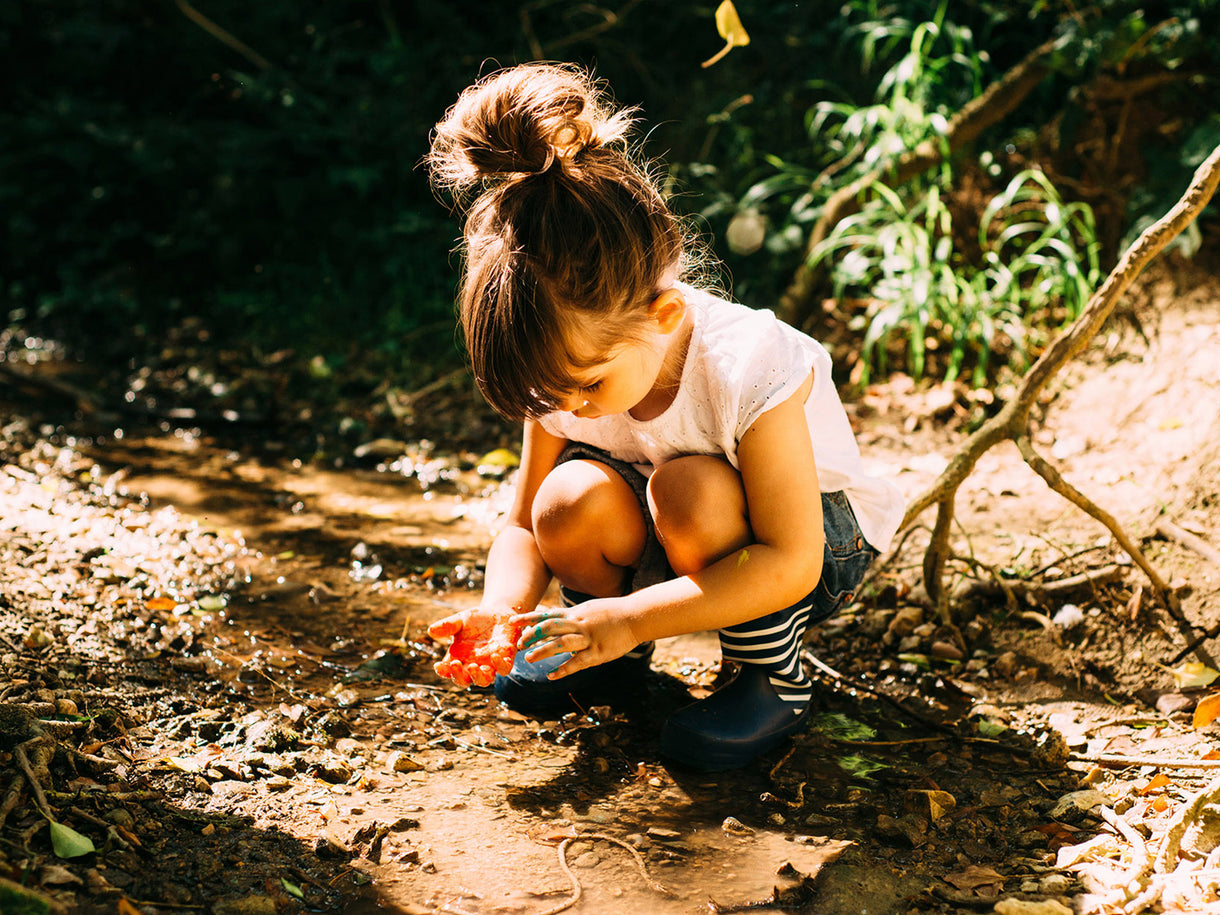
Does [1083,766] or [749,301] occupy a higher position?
[749,301]

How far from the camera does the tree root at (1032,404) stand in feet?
5.98

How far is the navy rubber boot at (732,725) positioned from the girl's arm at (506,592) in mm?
326

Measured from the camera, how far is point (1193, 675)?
1.85m

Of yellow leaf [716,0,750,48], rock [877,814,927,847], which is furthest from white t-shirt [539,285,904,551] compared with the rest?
rock [877,814,927,847]

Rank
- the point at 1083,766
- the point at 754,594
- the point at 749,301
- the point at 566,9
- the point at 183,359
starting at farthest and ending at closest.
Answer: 1. the point at 566,9
2. the point at 183,359
3. the point at 749,301
4. the point at 1083,766
5. the point at 754,594

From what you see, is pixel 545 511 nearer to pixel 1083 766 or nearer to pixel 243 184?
pixel 1083 766

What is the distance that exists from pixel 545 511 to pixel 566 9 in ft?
10.9

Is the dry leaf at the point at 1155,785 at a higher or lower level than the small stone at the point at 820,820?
lower

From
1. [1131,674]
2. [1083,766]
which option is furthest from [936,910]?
[1131,674]

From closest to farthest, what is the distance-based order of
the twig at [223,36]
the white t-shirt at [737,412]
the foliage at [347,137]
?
the white t-shirt at [737,412]
the foliage at [347,137]
the twig at [223,36]

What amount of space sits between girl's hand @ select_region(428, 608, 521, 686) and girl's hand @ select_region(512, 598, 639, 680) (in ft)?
0.14

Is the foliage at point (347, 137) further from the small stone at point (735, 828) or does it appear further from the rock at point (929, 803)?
the small stone at point (735, 828)

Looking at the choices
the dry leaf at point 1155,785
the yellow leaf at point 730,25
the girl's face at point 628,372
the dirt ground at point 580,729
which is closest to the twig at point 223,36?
the dirt ground at point 580,729

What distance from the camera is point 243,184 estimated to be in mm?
4309
